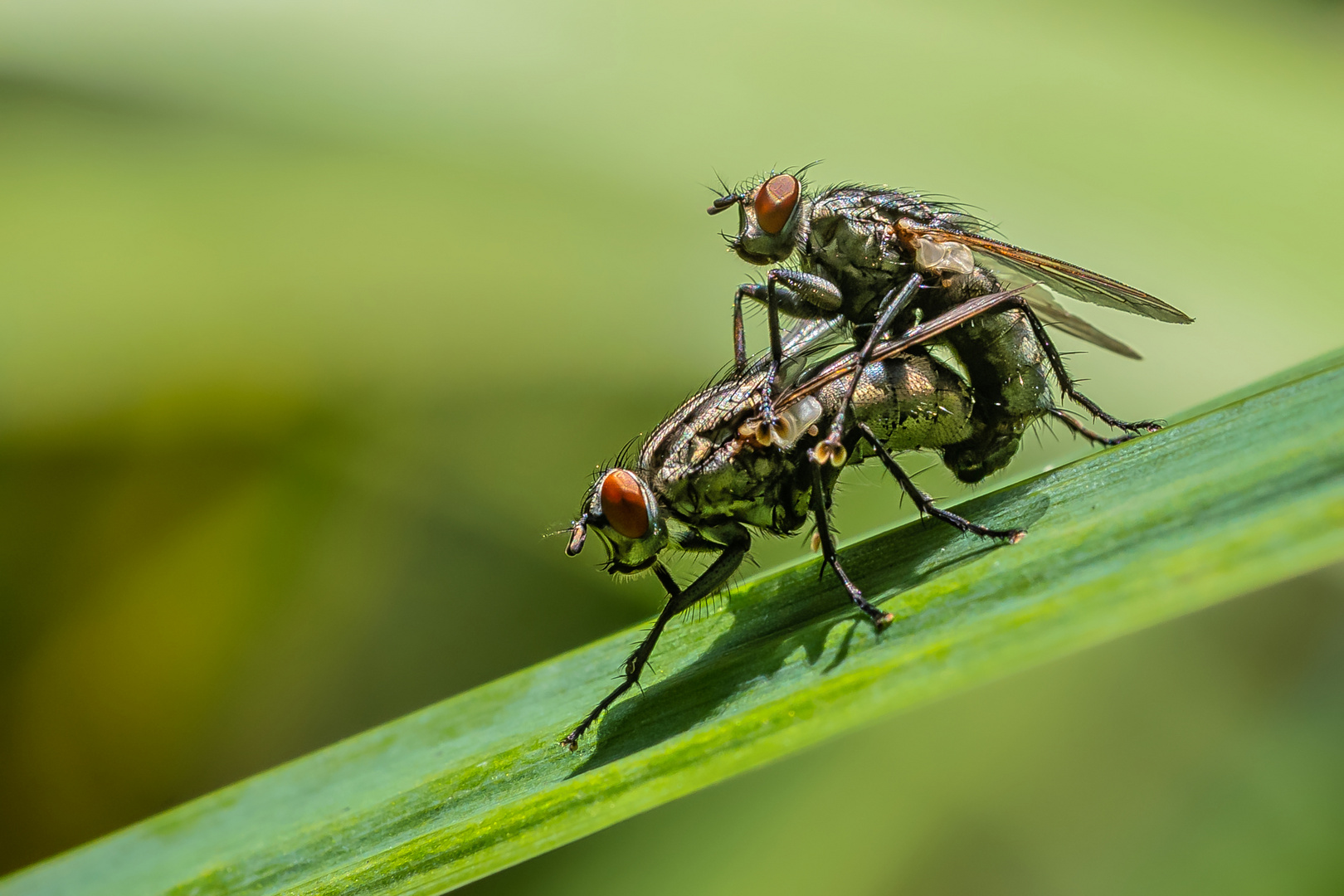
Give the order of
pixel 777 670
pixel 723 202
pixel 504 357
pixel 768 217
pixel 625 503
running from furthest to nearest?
pixel 504 357
pixel 723 202
pixel 768 217
pixel 625 503
pixel 777 670

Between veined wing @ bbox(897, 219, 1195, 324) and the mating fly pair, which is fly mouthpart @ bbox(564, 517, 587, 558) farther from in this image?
veined wing @ bbox(897, 219, 1195, 324)

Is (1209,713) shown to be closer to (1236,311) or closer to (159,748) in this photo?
(1236,311)

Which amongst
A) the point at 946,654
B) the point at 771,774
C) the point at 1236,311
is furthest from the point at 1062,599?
the point at 771,774

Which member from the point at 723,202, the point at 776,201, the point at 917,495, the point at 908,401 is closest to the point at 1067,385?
the point at 908,401

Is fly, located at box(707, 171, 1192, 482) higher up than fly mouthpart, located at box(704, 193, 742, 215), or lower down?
lower down

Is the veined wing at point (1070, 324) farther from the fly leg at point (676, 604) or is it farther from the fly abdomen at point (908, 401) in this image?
the fly leg at point (676, 604)

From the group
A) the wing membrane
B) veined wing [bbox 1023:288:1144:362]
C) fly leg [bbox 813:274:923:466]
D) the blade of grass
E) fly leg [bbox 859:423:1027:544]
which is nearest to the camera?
the blade of grass

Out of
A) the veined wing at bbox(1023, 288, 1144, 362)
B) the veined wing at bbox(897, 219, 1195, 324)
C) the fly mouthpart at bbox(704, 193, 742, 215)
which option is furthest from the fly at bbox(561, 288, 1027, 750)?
the fly mouthpart at bbox(704, 193, 742, 215)

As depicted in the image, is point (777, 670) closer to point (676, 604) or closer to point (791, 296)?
point (676, 604)
